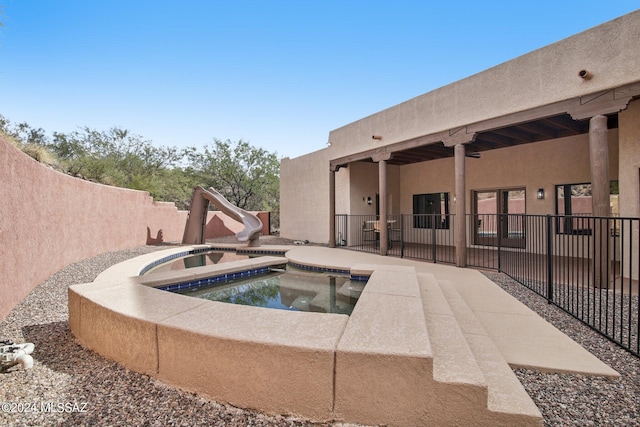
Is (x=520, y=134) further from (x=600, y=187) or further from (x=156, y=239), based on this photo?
(x=156, y=239)

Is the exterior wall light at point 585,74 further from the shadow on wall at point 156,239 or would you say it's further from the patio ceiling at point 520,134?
the shadow on wall at point 156,239

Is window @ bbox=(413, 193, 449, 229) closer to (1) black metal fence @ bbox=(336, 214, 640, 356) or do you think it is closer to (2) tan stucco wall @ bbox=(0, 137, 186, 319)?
(1) black metal fence @ bbox=(336, 214, 640, 356)

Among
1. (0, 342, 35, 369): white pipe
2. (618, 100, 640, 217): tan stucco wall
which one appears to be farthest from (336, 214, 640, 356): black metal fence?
(0, 342, 35, 369): white pipe

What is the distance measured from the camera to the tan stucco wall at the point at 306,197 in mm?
12211

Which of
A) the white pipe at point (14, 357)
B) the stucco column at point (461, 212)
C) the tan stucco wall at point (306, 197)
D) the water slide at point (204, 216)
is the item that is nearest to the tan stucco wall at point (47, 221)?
the white pipe at point (14, 357)

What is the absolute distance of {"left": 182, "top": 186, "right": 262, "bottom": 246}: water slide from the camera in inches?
422

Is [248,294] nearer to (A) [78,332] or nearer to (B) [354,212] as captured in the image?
(A) [78,332]

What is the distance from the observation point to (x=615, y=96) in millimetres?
4695

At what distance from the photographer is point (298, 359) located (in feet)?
6.27

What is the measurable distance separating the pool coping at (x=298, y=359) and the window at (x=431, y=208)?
9.35 m

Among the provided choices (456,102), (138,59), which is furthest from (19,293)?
(138,59)

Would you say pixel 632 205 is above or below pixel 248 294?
above

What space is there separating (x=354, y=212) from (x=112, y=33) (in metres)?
11.0

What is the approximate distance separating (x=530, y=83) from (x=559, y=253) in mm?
3683
